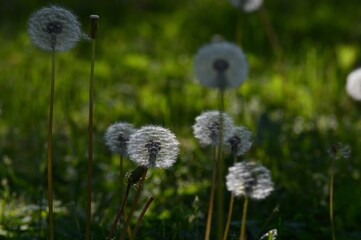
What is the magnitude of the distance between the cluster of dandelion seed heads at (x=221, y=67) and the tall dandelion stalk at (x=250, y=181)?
0.93ft

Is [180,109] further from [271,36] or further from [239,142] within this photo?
[239,142]

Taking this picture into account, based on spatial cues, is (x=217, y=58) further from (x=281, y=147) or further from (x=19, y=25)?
(x=19, y=25)

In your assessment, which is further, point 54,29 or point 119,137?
point 119,137

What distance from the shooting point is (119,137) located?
7.36ft

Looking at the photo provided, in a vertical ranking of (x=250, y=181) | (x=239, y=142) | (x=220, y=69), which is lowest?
(x=250, y=181)

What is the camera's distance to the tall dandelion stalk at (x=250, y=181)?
1942 millimetres

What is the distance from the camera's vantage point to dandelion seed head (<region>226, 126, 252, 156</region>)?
2.22 metres

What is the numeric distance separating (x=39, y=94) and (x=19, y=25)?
217cm

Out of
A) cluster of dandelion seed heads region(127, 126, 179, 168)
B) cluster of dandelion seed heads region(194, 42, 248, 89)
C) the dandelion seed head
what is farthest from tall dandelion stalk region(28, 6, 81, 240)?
the dandelion seed head

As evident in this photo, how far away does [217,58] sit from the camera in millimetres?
2287

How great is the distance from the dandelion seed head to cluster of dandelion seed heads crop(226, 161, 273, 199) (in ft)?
0.68

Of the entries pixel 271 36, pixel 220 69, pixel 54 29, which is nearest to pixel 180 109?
pixel 271 36

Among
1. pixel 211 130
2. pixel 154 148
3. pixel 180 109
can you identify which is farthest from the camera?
pixel 180 109

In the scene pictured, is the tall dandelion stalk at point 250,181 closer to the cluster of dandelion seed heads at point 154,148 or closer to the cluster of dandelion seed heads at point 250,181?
the cluster of dandelion seed heads at point 250,181
